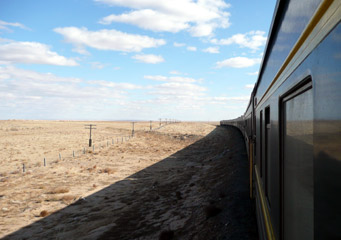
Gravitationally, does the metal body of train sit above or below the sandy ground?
above

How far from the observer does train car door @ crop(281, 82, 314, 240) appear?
5.06ft

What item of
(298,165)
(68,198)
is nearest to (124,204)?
(68,198)

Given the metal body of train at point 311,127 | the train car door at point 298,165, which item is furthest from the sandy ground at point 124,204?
the metal body of train at point 311,127

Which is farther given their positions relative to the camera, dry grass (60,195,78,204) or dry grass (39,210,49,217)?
dry grass (60,195,78,204)

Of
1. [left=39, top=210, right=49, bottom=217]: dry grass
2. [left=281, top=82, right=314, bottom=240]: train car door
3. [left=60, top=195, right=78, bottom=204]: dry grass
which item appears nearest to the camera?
[left=281, top=82, right=314, bottom=240]: train car door

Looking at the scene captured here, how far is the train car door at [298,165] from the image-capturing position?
1541mm

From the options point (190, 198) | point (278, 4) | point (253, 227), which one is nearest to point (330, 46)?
point (278, 4)

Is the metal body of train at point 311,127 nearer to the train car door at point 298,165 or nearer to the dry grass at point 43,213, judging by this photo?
the train car door at point 298,165

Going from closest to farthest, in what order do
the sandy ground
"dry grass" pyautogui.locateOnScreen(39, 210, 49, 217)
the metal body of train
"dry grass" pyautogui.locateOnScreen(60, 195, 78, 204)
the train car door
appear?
the metal body of train
the train car door
the sandy ground
"dry grass" pyautogui.locateOnScreen(39, 210, 49, 217)
"dry grass" pyautogui.locateOnScreen(60, 195, 78, 204)

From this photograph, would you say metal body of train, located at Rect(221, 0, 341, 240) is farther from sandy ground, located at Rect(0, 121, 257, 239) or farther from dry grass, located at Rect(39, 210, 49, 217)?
dry grass, located at Rect(39, 210, 49, 217)

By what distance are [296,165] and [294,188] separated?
0.20 meters

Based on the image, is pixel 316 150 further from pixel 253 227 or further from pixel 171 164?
pixel 171 164

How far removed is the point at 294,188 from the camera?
199 cm

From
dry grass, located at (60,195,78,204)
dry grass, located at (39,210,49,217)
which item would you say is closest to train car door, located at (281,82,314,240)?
dry grass, located at (39,210,49,217)
